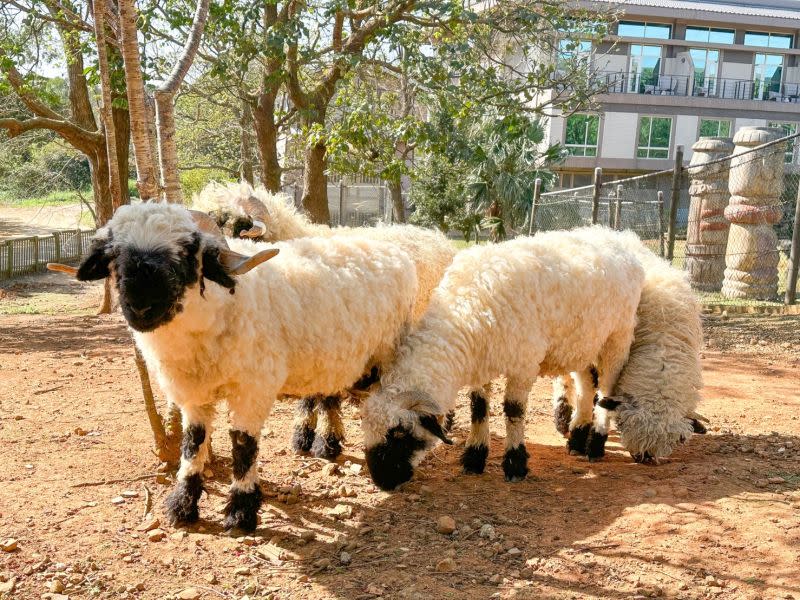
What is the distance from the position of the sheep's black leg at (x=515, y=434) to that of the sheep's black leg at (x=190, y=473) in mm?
2132

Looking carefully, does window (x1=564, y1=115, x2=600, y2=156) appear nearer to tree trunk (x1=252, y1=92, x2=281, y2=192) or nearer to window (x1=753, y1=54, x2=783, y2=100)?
window (x1=753, y1=54, x2=783, y2=100)

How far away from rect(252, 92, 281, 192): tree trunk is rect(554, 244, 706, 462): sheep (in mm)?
6887

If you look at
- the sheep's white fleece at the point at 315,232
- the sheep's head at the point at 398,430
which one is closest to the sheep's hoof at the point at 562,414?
the sheep's white fleece at the point at 315,232

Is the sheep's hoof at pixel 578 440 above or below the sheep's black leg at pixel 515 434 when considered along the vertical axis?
below

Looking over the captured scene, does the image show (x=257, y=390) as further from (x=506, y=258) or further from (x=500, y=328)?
(x=506, y=258)

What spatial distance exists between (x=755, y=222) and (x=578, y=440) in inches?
383

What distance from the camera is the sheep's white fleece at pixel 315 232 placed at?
19.6ft

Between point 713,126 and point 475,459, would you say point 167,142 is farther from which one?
point 713,126

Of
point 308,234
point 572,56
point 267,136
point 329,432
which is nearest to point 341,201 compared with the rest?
point 267,136

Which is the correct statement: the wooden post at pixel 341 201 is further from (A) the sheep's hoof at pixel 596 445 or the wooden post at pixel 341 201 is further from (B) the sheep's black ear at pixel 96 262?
(B) the sheep's black ear at pixel 96 262

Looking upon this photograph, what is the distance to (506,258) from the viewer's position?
17.8ft

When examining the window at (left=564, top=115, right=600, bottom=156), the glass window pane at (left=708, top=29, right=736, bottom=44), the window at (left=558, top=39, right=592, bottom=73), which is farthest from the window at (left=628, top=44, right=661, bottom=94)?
the window at (left=558, top=39, right=592, bottom=73)

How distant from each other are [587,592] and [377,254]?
2673mm

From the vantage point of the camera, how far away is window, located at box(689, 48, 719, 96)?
35625 millimetres
